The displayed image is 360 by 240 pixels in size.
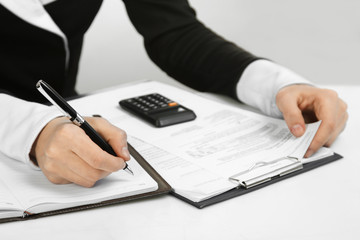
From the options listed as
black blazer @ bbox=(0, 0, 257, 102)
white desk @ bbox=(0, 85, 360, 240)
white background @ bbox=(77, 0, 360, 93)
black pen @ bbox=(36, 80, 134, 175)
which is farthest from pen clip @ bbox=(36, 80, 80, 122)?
white background @ bbox=(77, 0, 360, 93)

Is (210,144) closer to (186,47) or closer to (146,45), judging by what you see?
(186,47)

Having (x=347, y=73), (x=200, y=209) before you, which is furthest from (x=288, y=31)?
(x=200, y=209)

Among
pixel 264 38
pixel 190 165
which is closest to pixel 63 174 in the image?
pixel 190 165

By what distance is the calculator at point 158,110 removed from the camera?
0.83 metres

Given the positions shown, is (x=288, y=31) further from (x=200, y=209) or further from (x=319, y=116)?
(x=200, y=209)

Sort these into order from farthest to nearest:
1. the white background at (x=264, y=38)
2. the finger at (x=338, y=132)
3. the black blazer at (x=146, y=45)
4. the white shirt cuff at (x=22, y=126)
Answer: the white background at (x=264, y=38) → the black blazer at (x=146, y=45) → the finger at (x=338, y=132) → the white shirt cuff at (x=22, y=126)

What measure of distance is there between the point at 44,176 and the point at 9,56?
48 centimetres

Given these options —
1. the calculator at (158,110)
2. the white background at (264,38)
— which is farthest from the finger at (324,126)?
the white background at (264,38)

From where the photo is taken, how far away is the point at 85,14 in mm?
1104

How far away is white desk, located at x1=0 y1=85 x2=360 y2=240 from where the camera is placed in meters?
0.54

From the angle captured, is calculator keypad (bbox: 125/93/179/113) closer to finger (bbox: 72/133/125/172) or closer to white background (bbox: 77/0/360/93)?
finger (bbox: 72/133/125/172)

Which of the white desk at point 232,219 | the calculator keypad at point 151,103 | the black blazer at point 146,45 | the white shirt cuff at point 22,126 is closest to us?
the white desk at point 232,219

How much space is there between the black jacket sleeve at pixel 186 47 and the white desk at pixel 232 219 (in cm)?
41

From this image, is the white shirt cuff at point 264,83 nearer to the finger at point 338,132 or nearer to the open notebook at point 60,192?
the finger at point 338,132
